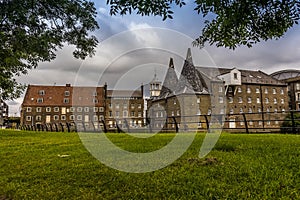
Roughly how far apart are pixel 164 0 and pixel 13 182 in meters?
3.98


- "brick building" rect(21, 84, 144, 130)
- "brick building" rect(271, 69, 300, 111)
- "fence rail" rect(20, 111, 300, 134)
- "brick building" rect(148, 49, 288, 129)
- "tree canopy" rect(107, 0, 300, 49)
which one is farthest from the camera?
"brick building" rect(21, 84, 144, 130)

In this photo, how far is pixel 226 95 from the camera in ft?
180

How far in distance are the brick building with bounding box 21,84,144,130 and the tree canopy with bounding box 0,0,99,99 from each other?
6043 centimetres

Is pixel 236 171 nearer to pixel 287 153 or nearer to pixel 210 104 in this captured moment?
pixel 287 153

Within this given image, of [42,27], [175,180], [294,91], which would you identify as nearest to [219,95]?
[294,91]

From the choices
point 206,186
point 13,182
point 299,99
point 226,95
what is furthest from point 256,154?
point 299,99

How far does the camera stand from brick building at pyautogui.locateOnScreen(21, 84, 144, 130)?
235 ft

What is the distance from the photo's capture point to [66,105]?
245 feet

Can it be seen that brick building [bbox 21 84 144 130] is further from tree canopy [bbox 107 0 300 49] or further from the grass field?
tree canopy [bbox 107 0 300 49]

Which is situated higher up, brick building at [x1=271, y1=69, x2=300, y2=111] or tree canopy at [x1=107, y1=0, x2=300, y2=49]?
brick building at [x1=271, y1=69, x2=300, y2=111]

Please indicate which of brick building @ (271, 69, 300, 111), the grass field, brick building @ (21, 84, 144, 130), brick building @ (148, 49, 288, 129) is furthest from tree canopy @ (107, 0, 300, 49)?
brick building @ (271, 69, 300, 111)

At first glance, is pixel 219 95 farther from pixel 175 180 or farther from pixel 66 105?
pixel 175 180

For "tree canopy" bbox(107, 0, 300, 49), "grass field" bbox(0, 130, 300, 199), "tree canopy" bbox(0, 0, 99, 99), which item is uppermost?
"tree canopy" bbox(0, 0, 99, 99)

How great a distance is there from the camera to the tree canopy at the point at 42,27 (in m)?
7.98
